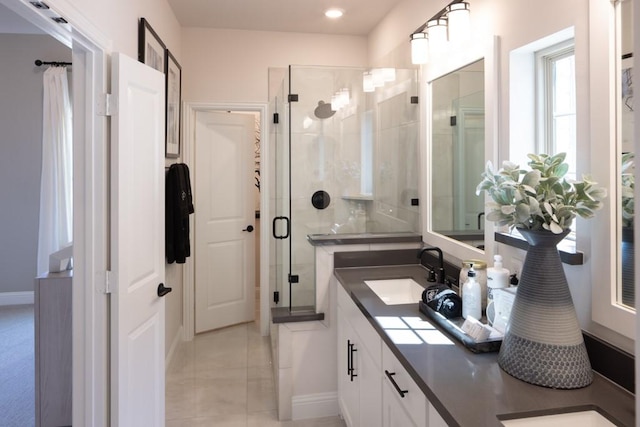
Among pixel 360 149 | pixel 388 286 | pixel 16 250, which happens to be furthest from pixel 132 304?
pixel 16 250

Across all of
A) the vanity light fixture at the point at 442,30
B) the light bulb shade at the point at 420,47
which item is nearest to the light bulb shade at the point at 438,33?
the vanity light fixture at the point at 442,30

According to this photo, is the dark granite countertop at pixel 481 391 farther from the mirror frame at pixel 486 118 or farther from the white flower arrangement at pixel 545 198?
the mirror frame at pixel 486 118

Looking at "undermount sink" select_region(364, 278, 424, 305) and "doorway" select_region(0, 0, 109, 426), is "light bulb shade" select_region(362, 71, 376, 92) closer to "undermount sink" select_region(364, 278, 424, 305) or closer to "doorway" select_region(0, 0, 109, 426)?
"undermount sink" select_region(364, 278, 424, 305)

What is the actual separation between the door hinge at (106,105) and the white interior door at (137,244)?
0.02 metres

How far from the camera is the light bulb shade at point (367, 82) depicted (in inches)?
109

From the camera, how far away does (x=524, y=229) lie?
118cm

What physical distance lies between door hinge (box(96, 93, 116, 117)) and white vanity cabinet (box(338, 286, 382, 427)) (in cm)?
137

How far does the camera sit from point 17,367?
3.09 meters

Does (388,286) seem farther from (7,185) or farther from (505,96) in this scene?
(7,185)

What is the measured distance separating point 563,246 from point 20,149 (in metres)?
5.12

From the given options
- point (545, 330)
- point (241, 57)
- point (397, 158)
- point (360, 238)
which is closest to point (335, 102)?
point (397, 158)

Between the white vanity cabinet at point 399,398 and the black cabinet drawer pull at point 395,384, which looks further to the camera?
the black cabinet drawer pull at point 395,384

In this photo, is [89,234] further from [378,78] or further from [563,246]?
[378,78]

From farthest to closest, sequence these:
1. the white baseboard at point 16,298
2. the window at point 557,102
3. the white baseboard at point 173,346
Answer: the white baseboard at point 16,298 → the white baseboard at point 173,346 → the window at point 557,102
